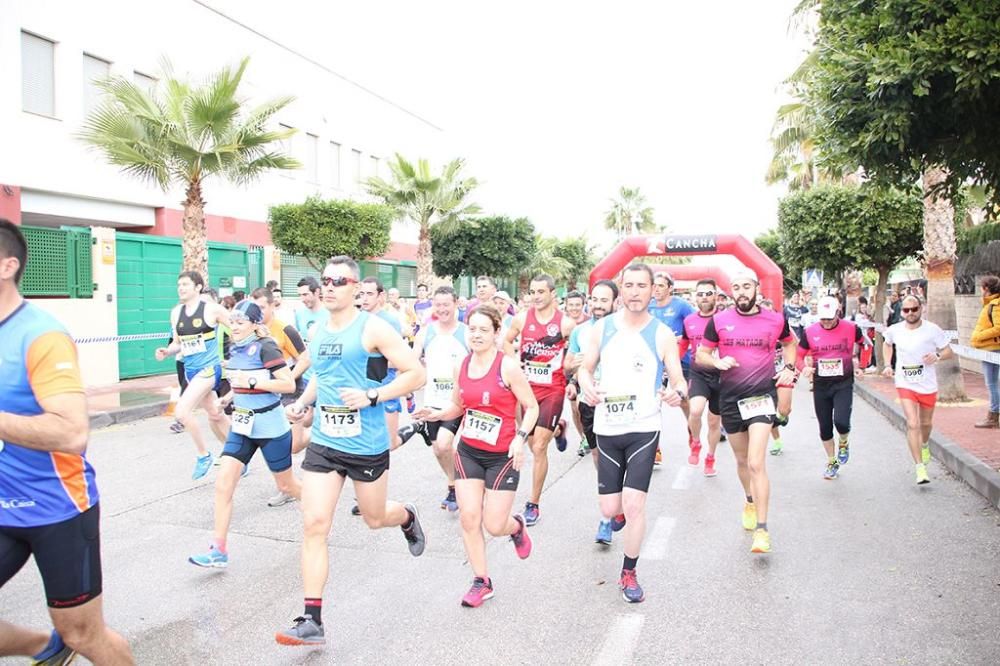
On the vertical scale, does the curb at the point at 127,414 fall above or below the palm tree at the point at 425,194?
below

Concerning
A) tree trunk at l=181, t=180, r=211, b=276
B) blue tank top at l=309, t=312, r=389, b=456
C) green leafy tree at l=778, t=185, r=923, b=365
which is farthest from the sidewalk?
green leafy tree at l=778, t=185, r=923, b=365

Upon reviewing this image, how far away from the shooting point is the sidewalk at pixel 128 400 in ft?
38.1

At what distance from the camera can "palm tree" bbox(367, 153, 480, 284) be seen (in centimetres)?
2519

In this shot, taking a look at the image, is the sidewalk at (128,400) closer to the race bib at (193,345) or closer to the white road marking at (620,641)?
the race bib at (193,345)

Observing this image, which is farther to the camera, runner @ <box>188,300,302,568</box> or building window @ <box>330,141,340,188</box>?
building window @ <box>330,141,340,188</box>

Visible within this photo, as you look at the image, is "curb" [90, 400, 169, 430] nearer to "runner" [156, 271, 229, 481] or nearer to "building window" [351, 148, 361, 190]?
"runner" [156, 271, 229, 481]

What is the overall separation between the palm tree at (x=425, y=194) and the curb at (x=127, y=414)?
13.9 m

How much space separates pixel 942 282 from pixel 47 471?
1313 centimetres

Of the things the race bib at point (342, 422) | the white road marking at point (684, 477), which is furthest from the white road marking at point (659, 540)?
the race bib at point (342, 422)

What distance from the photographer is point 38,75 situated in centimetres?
1842

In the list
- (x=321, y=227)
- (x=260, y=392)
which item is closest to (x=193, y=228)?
(x=321, y=227)

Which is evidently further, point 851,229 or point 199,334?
point 851,229

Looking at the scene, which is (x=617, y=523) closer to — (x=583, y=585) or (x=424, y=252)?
(x=583, y=585)

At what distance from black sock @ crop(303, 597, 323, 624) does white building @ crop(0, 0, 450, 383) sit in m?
12.5
